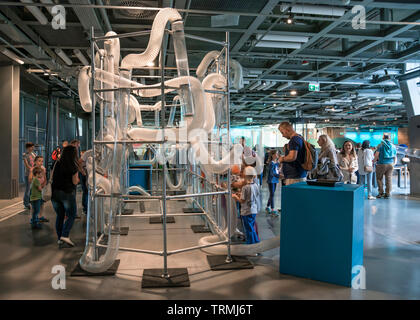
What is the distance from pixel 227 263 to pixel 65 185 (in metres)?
2.63

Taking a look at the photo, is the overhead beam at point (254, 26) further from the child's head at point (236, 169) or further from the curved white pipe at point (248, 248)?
the curved white pipe at point (248, 248)

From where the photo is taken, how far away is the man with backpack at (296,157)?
4.64 metres

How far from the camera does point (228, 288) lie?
3.45 meters

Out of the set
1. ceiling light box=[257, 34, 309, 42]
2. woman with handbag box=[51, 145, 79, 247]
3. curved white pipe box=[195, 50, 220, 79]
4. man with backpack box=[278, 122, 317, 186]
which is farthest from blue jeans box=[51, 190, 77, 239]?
ceiling light box=[257, 34, 309, 42]

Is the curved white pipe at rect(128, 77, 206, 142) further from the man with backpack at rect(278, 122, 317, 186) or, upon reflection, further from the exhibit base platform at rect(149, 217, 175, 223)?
the exhibit base platform at rect(149, 217, 175, 223)

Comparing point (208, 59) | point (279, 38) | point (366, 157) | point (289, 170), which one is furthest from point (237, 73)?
point (366, 157)

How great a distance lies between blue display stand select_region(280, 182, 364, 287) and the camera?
135 inches

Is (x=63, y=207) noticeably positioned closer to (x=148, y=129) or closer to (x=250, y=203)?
(x=148, y=129)

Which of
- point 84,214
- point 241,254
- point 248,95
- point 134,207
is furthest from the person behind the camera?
point 248,95

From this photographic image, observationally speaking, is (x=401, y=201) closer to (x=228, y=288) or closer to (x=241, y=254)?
(x=241, y=254)
